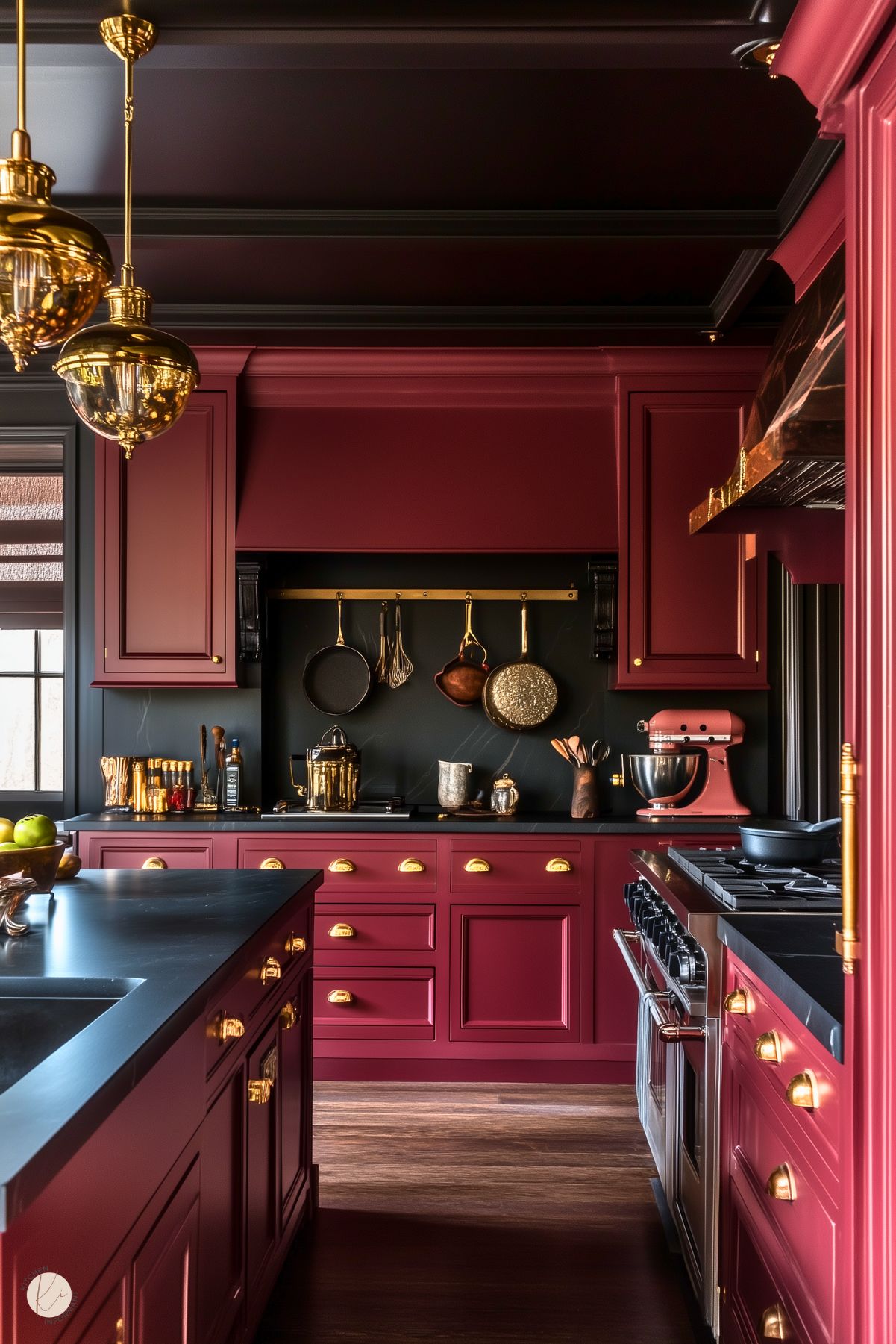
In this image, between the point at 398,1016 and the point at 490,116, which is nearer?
the point at 490,116

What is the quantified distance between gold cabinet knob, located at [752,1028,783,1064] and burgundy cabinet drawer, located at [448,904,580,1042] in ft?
6.89

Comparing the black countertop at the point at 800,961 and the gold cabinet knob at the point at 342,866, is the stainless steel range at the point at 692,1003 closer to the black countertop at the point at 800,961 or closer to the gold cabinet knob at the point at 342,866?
the black countertop at the point at 800,961

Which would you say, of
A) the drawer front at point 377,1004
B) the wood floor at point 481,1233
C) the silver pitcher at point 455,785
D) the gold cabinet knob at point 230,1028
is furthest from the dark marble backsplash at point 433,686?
the gold cabinet knob at point 230,1028

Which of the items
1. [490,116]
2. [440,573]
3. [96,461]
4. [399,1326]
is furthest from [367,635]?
[399,1326]

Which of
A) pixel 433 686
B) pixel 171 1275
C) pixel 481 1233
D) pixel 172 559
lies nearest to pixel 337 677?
pixel 433 686

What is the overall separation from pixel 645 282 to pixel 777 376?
1210 millimetres

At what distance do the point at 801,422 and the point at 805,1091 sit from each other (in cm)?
111

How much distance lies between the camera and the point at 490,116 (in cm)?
252

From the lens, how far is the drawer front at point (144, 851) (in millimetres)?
3738

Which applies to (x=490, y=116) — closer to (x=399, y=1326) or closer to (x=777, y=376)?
(x=777, y=376)

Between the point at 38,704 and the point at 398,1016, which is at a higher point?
the point at 38,704

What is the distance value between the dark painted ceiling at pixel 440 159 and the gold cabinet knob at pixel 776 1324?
2351mm

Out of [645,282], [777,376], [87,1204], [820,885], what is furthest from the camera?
[645,282]

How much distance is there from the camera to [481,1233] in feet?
8.57
